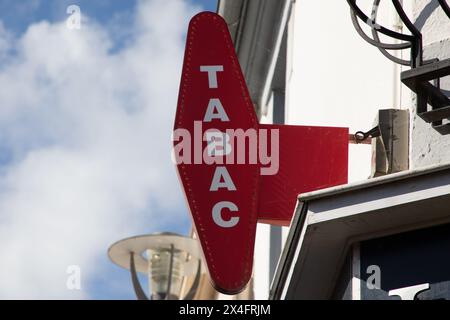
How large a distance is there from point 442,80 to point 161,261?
10.5 m

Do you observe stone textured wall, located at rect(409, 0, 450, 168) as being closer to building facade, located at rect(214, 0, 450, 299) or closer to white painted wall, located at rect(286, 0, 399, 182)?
building facade, located at rect(214, 0, 450, 299)

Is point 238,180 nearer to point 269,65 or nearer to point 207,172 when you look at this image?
point 207,172

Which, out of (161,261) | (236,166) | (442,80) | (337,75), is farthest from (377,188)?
(161,261)

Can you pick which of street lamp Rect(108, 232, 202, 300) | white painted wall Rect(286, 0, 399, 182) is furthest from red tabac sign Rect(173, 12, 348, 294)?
street lamp Rect(108, 232, 202, 300)

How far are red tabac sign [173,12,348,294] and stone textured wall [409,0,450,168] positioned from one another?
3.44 feet

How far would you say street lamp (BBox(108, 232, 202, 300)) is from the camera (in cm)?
1852

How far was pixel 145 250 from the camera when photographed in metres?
18.6

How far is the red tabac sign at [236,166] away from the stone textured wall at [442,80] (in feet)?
3.44

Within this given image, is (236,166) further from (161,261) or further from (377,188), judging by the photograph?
(161,261)

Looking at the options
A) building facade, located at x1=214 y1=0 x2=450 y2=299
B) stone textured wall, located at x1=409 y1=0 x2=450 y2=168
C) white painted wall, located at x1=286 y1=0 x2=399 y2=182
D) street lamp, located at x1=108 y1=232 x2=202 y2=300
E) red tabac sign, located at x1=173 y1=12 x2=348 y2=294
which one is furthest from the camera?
street lamp, located at x1=108 y1=232 x2=202 y2=300

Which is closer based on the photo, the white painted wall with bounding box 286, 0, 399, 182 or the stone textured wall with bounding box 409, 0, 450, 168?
the stone textured wall with bounding box 409, 0, 450, 168

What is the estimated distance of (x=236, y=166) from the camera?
9.79 m

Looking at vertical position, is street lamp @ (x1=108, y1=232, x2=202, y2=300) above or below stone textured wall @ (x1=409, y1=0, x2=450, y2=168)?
above

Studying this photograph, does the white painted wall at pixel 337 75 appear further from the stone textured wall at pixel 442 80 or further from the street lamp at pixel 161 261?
the street lamp at pixel 161 261
